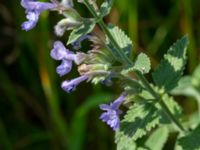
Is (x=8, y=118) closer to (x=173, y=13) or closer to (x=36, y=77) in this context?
(x=36, y=77)

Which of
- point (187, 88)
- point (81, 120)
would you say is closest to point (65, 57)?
point (187, 88)

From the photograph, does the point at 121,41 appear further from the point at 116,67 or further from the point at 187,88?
the point at 187,88

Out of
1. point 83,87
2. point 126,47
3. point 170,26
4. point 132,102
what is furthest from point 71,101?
point 126,47

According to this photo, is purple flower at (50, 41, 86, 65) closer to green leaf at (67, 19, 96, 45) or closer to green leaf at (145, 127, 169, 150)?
green leaf at (67, 19, 96, 45)

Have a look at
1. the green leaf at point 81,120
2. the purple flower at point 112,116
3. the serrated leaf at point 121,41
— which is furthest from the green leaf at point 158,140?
the green leaf at point 81,120

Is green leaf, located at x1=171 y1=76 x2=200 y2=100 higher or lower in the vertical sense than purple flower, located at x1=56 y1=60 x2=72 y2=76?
lower

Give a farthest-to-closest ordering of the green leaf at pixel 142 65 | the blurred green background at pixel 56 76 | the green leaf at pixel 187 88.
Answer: the blurred green background at pixel 56 76 → the green leaf at pixel 187 88 → the green leaf at pixel 142 65

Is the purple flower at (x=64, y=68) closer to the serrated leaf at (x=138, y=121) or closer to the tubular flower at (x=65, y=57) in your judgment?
the tubular flower at (x=65, y=57)

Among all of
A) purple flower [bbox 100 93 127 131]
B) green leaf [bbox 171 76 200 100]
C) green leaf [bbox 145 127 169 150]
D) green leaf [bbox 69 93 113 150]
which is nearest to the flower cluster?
purple flower [bbox 100 93 127 131]
